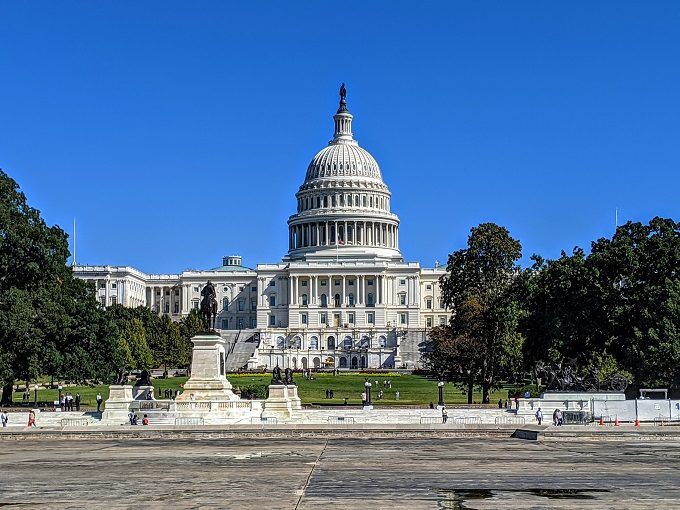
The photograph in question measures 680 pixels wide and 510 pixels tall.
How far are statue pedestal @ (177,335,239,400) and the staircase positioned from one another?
10321 centimetres

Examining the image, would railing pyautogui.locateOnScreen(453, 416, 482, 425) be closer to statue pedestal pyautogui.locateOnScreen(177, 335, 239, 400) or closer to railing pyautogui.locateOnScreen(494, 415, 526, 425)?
railing pyautogui.locateOnScreen(494, 415, 526, 425)

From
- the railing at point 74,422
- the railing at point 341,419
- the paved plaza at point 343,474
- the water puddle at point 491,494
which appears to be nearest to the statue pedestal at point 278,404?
the railing at point 341,419

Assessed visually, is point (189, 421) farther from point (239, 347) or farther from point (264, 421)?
point (239, 347)

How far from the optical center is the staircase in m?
168

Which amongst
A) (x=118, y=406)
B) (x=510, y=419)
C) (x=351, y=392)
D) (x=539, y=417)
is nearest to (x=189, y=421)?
(x=118, y=406)

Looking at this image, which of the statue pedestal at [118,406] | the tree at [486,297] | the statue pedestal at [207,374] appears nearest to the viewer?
the statue pedestal at [207,374]

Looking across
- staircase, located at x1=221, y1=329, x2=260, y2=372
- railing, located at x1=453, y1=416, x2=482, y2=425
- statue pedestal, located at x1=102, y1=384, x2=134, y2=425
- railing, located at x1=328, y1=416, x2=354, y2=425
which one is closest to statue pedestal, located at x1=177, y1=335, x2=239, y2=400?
statue pedestal, located at x1=102, y1=384, x2=134, y2=425

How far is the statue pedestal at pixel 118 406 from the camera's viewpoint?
56062mm

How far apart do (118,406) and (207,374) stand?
4445 millimetres

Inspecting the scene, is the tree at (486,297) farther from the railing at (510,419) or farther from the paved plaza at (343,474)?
the paved plaza at (343,474)

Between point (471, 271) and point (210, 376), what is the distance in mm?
34561

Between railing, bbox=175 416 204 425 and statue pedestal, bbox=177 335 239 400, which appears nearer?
railing, bbox=175 416 204 425

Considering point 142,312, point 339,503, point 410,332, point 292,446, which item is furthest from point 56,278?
point 410,332

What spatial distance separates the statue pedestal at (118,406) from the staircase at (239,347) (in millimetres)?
102084
